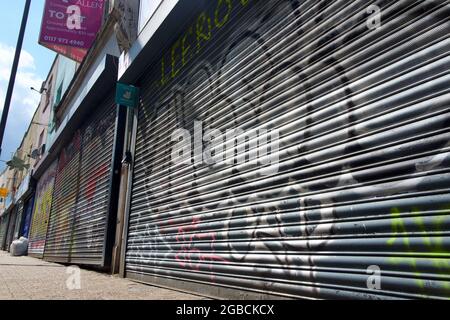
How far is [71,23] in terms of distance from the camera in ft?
35.3

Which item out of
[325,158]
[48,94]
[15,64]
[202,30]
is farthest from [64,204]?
[325,158]

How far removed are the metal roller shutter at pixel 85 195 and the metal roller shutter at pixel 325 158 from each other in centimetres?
357

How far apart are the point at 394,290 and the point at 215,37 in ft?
11.8

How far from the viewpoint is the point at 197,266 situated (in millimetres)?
4414

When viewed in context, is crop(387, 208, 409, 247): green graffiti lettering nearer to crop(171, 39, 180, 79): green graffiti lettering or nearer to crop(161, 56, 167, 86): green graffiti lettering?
crop(171, 39, 180, 79): green graffiti lettering

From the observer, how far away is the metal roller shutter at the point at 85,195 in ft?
26.9

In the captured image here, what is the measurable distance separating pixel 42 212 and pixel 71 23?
857cm

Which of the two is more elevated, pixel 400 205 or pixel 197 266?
pixel 400 205

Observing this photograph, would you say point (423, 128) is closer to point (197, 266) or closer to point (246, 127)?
point (246, 127)

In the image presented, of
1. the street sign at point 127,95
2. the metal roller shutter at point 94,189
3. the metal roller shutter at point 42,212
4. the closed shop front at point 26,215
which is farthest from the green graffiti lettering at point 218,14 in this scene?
the closed shop front at point 26,215

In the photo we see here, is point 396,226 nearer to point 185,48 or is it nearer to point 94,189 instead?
point 185,48

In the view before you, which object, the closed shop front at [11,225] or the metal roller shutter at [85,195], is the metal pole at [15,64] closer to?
the metal roller shutter at [85,195]

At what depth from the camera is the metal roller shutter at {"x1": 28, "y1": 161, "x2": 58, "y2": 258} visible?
1456 centimetres
